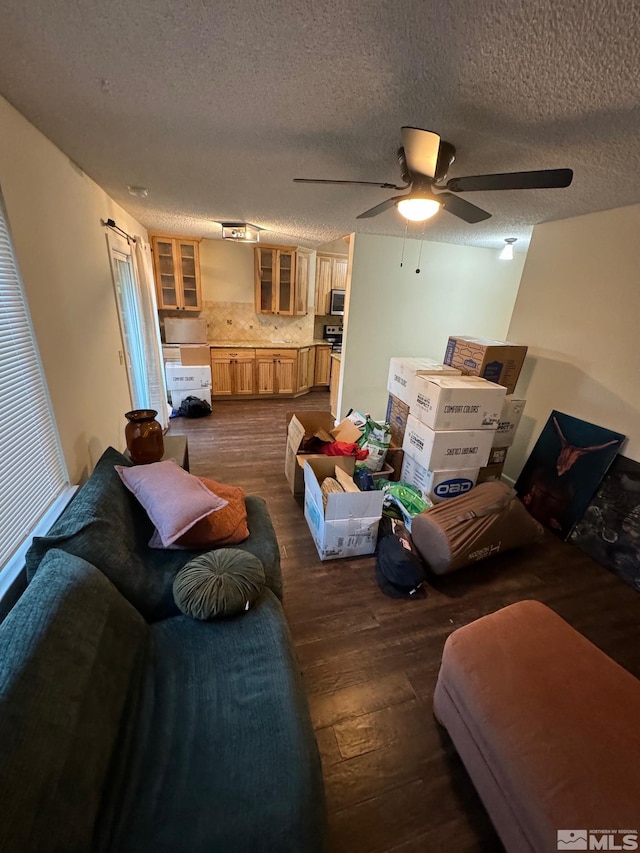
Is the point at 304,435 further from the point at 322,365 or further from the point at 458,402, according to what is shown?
the point at 322,365

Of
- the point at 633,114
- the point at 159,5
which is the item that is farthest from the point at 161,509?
the point at 633,114

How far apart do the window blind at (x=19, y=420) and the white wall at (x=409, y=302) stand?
2.95 m

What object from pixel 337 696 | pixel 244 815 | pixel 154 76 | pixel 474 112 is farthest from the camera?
pixel 337 696

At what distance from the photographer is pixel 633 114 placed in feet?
4.19

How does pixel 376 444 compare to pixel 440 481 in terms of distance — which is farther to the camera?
pixel 376 444

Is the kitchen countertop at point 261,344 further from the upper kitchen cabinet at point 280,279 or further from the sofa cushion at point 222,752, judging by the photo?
the sofa cushion at point 222,752

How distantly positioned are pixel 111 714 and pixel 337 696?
0.96m

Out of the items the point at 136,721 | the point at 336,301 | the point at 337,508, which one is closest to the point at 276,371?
the point at 336,301

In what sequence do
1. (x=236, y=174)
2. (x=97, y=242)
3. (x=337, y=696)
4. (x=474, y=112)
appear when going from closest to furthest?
(x=474, y=112) < (x=337, y=696) < (x=236, y=174) < (x=97, y=242)

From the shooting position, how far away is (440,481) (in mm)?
2520

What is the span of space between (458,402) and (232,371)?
396 cm

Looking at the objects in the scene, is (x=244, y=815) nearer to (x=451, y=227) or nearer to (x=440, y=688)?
(x=440, y=688)

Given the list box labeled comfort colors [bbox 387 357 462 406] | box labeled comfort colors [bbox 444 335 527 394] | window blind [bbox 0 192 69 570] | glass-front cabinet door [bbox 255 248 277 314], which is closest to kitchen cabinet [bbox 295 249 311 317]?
glass-front cabinet door [bbox 255 248 277 314]
